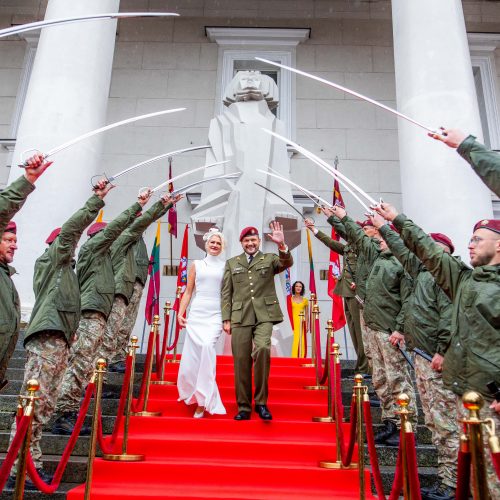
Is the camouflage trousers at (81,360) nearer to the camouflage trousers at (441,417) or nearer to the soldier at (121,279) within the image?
the soldier at (121,279)

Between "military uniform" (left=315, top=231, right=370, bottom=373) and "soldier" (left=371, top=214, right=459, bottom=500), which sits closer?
"soldier" (left=371, top=214, right=459, bottom=500)

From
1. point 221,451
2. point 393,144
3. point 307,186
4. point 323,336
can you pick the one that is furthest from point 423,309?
point 393,144

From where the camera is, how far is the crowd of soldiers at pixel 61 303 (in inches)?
129

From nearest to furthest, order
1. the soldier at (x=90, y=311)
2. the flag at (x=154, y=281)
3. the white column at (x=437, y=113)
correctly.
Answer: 1. the soldier at (x=90, y=311)
2. the white column at (x=437, y=113)
3. the flag at (x=154, y=281)

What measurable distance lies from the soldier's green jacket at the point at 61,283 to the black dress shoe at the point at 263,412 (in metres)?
1.64

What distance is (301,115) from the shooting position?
12562 millimetres

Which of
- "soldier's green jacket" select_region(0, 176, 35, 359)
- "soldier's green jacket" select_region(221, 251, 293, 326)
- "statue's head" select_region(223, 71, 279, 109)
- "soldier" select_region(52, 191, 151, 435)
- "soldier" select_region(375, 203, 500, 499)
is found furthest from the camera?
"statue's head" select_region(223, 71, 279, 109)

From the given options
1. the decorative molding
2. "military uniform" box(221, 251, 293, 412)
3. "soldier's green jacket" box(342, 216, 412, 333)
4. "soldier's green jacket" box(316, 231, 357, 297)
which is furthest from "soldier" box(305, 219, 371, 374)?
the decorative molding

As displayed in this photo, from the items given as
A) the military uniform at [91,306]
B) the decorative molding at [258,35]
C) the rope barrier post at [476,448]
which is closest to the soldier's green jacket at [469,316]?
the rope barrier post at [476,448]

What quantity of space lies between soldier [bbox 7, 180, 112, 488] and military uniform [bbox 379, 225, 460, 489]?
2261 mm

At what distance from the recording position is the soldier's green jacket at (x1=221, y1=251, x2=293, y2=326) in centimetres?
467

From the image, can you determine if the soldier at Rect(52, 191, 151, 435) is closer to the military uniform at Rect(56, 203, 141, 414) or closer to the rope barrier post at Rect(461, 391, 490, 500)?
the military uniform at Rect(56, 203, 141, 414)

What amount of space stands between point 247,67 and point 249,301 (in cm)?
981

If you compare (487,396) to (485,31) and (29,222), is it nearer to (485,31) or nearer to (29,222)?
(29,222)
